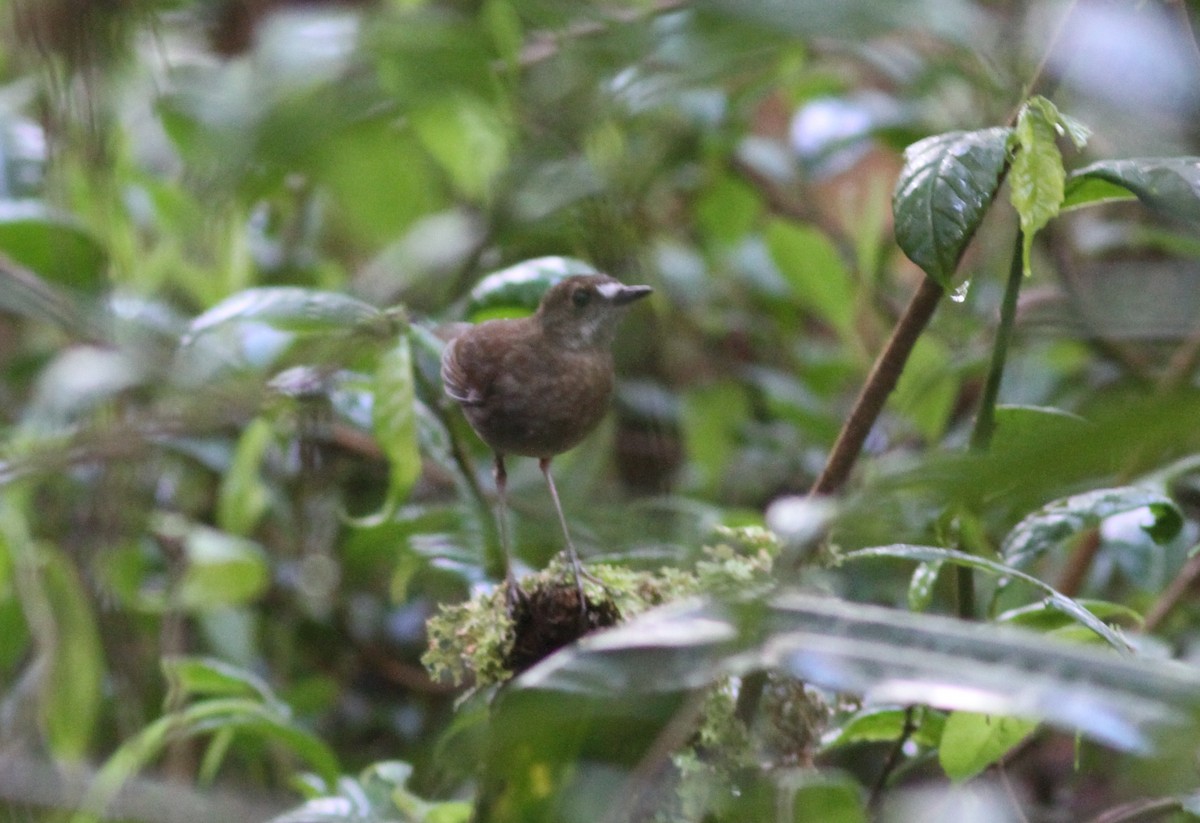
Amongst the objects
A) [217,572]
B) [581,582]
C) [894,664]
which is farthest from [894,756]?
[217,572]

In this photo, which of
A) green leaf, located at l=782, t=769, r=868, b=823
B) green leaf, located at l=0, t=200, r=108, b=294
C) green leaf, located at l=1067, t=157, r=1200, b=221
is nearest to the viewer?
green leaf, located at l=782, t=769, r=868, b=823

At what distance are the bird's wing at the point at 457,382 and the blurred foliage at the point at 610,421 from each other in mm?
44

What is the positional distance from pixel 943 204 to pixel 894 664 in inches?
17.0

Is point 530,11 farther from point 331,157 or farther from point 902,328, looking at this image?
point 902,328

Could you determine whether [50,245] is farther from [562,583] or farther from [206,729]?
[562,583]

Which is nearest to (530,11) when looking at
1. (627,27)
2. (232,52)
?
(627,27)

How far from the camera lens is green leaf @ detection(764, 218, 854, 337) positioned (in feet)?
8.75

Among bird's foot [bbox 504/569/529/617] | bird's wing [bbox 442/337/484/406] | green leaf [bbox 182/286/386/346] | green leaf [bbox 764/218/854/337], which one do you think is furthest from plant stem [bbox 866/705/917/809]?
green leaf [bbox 764/218/854/337]

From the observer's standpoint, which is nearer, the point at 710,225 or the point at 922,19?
the point at 922,19

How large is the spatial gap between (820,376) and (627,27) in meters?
2.01

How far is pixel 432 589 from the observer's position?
8.24ft

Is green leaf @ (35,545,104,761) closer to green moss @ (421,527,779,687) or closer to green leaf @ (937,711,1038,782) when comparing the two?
green moss @ (421,527,779,687)

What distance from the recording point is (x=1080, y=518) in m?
1.27

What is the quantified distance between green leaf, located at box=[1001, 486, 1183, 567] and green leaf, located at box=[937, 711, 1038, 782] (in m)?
0.20
